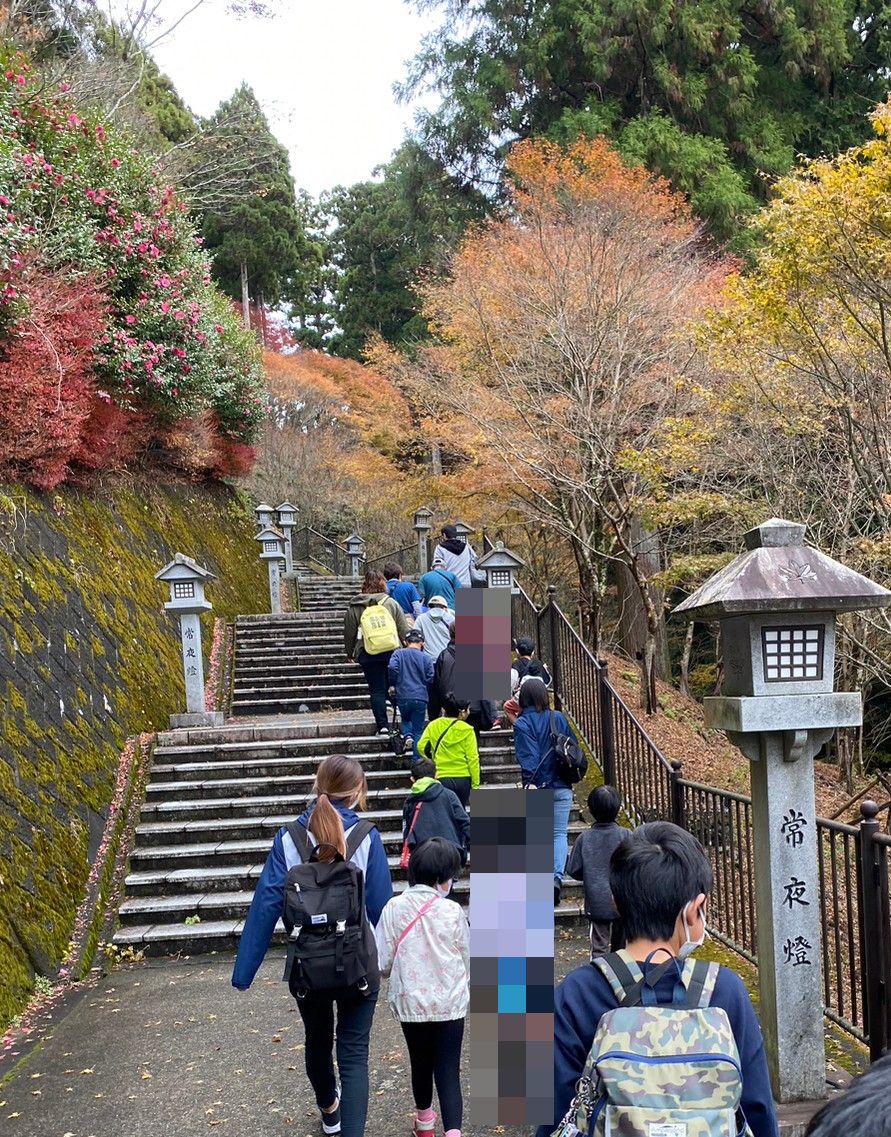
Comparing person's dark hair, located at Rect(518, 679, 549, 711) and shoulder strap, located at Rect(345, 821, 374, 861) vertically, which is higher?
person's dark hair, located at Rect(518, 679, 549, 711)

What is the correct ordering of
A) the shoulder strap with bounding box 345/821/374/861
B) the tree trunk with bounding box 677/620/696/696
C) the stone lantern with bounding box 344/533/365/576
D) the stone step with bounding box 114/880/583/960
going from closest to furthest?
the shoulder strap with bounding box 345/821/374/861 < the stone step with bounding box 114/880/583/960 < the tree trunk with bounding box 677/620/696/696 < the stone lantern with bounding box 344/533/365/576

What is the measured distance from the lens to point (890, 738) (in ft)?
55.6

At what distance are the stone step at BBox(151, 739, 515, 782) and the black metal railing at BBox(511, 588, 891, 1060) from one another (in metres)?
1.12

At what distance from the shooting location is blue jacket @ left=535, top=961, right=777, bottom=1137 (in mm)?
1854

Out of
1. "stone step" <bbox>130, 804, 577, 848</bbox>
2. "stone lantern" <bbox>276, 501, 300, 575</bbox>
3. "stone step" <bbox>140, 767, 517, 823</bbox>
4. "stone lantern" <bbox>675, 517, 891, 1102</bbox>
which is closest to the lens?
"stone lantern" <bbox>675, 517, 891, 1102</bbox>

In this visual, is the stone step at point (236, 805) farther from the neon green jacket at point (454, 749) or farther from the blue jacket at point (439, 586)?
the blue jacket at point (439, 586)

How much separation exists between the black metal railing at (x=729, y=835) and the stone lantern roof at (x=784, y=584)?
0.91m

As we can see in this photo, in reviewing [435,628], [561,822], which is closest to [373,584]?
[435,628]

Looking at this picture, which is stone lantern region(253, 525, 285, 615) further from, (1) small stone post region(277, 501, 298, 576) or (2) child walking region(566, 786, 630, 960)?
(2) child walking region(566, 786, 630, 960)

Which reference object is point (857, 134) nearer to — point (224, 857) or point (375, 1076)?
point (224, 857)

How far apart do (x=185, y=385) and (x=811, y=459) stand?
32.2ft

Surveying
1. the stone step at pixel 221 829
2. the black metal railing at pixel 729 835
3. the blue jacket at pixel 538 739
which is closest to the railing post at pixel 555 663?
the black metal railing at pixel 729 835

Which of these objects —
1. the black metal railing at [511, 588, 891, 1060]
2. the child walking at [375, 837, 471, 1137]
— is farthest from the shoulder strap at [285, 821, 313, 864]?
the black metal railing at [511, 588, 891, 1060]

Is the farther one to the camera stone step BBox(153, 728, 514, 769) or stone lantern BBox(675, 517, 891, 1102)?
stone step BBox(153, 728, 514, 769)
